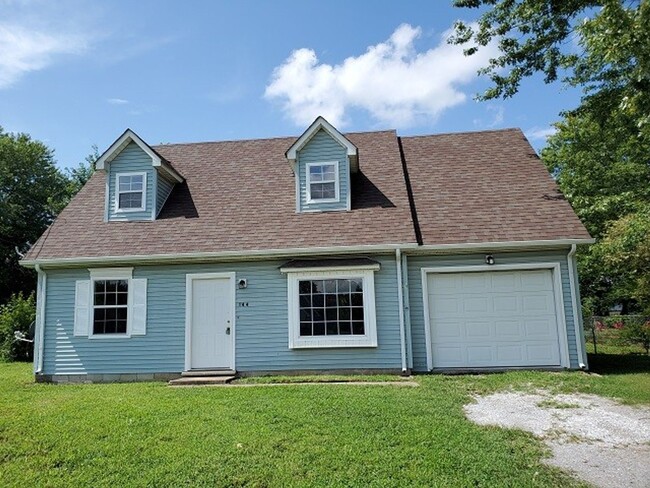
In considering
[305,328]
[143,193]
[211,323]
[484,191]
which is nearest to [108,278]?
[143,193]

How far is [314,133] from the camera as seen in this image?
1173cm

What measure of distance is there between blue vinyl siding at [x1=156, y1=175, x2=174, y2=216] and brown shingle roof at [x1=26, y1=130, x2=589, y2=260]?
18 centimetres

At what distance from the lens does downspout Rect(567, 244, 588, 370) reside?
9.98m

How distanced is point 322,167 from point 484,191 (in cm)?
414

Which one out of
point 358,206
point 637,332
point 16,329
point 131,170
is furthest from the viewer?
point 16,329

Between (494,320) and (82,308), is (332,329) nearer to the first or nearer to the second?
(494,320)

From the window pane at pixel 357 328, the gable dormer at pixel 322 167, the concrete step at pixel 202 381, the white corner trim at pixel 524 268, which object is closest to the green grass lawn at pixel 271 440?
the concrete step at pixel 202 381

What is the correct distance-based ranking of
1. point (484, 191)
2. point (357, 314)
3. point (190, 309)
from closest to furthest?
point (357, 314) → point (190, 309) → point (484, 191)

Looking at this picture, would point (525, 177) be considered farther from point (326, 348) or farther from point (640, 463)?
point (640, 463)

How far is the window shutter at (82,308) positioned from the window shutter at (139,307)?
1086 mm

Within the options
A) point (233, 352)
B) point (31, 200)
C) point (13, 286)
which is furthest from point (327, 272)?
point (31, 200)

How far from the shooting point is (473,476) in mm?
4453

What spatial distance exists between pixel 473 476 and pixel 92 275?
31.4 ft

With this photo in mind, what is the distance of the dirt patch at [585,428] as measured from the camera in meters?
4.68
